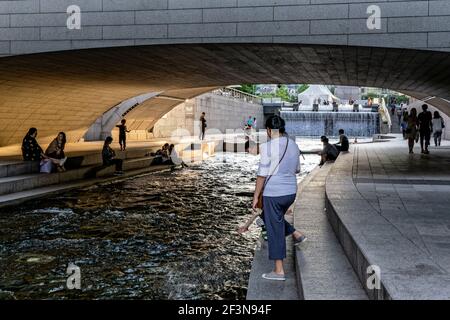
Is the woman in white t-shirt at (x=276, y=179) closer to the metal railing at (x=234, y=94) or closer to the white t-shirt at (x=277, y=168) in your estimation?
the white t-shirt at (x=277, y=168)

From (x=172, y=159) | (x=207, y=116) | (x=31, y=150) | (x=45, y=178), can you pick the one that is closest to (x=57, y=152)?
(x=31, y=150)

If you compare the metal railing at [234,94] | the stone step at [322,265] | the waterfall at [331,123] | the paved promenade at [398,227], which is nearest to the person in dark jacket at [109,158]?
the paved promenade at [398,227]

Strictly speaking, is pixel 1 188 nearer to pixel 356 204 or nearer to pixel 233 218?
pixel 233 218

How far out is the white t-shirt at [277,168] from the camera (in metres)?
4.72

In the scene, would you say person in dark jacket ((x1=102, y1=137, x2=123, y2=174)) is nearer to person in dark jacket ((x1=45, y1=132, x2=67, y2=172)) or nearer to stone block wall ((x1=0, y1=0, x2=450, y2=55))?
person in dark jacket ((x1=45, y1=132, x2=67, y2=172))

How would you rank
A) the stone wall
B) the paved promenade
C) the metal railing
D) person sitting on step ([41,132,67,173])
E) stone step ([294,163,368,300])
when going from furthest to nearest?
the metal railing → the stone wall → person sitting on step ([41,132,67,173]) → stone step ([294,163,368,300]) → the paved promenade

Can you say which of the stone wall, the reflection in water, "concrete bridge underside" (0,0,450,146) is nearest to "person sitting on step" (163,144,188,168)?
"concrete bridge underside" (0,0,450,146)

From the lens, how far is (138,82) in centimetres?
1688

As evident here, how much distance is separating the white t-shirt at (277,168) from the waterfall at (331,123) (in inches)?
1740

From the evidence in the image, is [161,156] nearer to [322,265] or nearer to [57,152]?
[57,152]

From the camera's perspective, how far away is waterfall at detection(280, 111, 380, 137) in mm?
47219

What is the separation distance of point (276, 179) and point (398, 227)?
1814mm

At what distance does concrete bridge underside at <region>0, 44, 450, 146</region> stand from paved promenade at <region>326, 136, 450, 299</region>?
8.83 feet
